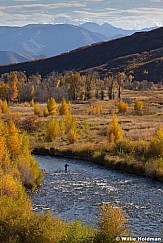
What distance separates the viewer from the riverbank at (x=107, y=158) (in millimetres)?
55844

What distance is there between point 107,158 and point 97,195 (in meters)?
17.8

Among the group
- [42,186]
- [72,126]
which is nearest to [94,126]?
[72,126]

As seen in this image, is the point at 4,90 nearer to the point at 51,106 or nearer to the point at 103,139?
the point at 51,106

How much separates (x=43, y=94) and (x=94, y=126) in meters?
62.1

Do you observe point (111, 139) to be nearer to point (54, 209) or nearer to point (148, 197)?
point (148, 197)

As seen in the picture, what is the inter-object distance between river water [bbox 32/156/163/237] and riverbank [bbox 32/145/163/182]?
134 cm

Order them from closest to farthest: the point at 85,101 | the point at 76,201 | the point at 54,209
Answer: the point at 54,209
the point at 76,201
the point at 85,101

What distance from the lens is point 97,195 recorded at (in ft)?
150

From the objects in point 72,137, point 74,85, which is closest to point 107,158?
point 72,137

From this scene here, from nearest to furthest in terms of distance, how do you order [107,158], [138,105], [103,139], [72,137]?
1. [107,158]
2. [72,137]
3. [103,139]
4. [138,105]

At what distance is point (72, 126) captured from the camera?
8306cm

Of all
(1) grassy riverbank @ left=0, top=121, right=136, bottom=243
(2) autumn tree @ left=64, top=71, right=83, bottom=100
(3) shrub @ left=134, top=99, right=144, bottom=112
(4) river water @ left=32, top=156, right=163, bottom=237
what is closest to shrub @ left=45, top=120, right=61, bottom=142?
(4) river water @ left=32, top=156, right=163, bottom=237

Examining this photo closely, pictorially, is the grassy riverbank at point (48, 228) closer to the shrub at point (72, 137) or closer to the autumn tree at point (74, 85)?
the shrub at point (72, 137)

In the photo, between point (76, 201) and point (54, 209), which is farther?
point (76, 201)
